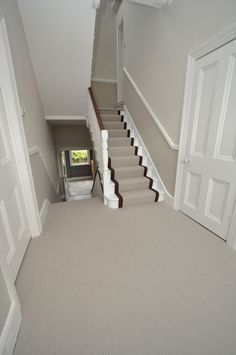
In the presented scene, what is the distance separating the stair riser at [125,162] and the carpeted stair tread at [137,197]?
24.4 inches

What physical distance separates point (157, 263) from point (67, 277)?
755 millimetres

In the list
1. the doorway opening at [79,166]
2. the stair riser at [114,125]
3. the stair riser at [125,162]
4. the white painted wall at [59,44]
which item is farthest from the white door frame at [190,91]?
the doorway opening at [79,166]

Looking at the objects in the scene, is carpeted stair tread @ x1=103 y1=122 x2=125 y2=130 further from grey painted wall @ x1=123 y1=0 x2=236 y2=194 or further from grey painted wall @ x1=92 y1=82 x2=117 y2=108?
grey painted wall @ x1=92 y1=82 x2=117 y2=108

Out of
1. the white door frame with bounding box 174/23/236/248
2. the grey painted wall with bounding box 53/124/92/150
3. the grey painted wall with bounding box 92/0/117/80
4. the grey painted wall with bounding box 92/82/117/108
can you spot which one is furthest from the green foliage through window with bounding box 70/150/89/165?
the white door frame with bounding box 174/23/236/248

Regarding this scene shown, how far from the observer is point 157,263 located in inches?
53.0

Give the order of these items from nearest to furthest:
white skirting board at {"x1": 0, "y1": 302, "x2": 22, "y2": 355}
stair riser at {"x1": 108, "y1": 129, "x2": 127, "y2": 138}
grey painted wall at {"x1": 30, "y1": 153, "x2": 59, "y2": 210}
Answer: white skirting board at {"x1": 0, "y1": 302, "x2": 22, "y2": 355} < grey painted wall at {"x1": 30, "y1": 153, "x2": 59, "y2": 210} < stair riser at {"x1": 108, "y1": 129, "x2": 127, "y2": 138}

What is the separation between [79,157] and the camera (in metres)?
9.84

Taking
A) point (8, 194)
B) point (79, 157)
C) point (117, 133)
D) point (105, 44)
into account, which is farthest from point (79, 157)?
point (8, 194)

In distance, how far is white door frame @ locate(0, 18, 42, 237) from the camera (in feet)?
4.38

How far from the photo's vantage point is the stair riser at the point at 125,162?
285cm

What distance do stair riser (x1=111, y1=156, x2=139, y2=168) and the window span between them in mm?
7168

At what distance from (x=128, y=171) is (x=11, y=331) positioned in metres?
2.28

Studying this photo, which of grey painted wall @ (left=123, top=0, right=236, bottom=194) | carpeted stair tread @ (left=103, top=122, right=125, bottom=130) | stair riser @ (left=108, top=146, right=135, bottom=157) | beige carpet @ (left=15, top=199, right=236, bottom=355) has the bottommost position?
beige carpet @ (left=15, top=199, right=236, bottom=355)

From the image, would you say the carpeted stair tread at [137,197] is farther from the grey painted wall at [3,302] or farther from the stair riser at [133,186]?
the grey painted wall at [3,302]
